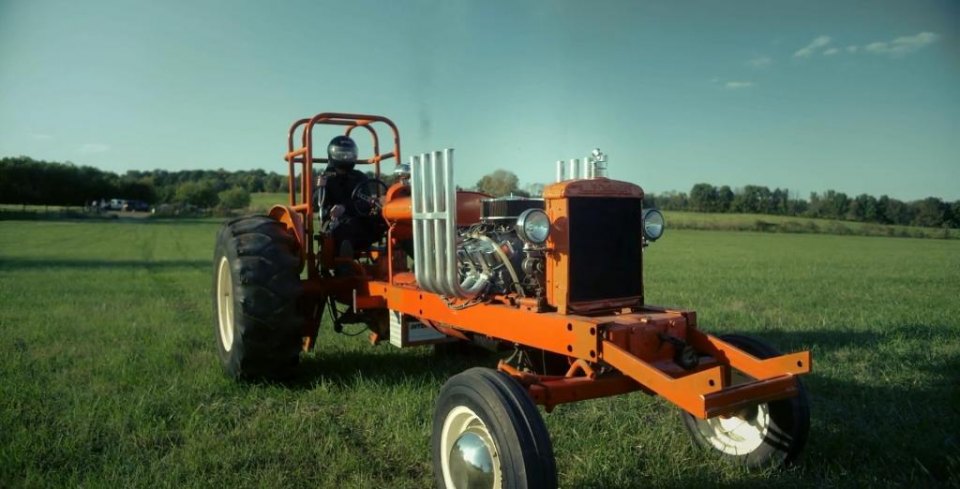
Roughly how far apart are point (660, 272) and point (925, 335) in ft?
28.3

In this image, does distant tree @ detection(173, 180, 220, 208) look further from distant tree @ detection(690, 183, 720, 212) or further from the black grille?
the black grille

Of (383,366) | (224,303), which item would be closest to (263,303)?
(224,303)

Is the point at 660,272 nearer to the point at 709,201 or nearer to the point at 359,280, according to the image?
the point at 359,280

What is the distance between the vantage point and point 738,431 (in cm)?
374

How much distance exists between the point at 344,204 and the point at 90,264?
1453cm

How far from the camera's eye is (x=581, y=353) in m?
3.09

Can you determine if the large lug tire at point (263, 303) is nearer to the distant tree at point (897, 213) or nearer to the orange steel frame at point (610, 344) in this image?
the orange steel frame at point (610, 344)

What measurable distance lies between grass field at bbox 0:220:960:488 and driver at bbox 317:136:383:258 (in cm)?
114

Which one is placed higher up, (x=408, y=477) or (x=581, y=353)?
(x=581, y=353)

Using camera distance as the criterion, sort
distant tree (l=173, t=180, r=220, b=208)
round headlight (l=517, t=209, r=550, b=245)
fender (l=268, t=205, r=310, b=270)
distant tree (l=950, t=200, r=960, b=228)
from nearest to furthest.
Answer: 1. round headlight (l=517, t=209, r=550, b=245)
2. fender (l=268, t=205, r=310, b=270)
3. distant tree (l=950, t=200, r=960, b=228)
4. distant tree (l=173, t=180, r=220, b=208)

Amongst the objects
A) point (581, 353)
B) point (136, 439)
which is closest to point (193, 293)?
point (136, 439)

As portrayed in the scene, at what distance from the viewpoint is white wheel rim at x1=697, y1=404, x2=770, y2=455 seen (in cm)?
360

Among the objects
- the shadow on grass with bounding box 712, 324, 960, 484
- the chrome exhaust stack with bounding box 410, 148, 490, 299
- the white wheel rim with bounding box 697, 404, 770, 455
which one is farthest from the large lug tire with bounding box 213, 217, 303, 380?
the shadow on grass with bounding box 712, 324, 960, 484

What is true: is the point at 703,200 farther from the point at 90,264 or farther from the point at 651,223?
the point at 651,223
